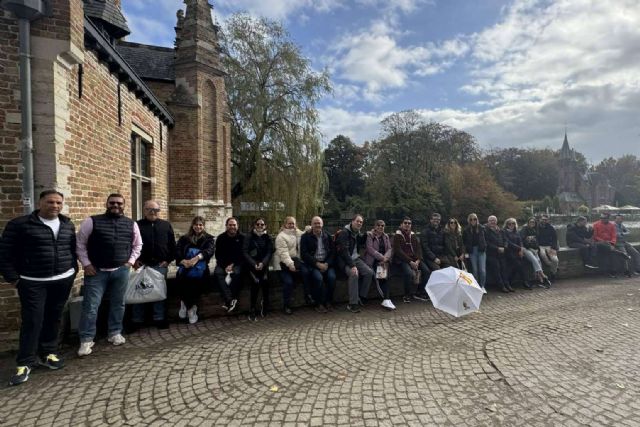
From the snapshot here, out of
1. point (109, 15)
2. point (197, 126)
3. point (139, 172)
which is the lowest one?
point (139, 172)

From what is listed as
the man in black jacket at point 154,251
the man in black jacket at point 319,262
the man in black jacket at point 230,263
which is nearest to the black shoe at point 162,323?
the man in black jacket at point 154,251

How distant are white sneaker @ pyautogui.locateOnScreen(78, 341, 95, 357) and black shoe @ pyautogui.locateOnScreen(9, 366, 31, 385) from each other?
1.65 ft

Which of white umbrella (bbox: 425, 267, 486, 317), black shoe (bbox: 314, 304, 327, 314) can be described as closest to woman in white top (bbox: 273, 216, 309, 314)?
black shoe (bbox: 314, 304, 327, 314)

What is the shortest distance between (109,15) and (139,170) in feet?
20.0

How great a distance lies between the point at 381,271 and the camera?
18.5ft

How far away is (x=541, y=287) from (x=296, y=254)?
5470 millimetres

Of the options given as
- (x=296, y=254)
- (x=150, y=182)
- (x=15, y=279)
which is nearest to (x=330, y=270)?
(x=296, y=254)

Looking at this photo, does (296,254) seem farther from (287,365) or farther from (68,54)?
(68,54)

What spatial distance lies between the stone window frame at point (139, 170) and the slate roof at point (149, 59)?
4908 mm

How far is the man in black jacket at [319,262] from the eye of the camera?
5.41m

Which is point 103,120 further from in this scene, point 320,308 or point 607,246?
point 607,246

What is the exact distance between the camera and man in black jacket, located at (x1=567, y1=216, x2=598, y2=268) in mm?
8039

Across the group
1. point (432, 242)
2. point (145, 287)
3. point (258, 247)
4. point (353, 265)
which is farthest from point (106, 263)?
point (432, 242)

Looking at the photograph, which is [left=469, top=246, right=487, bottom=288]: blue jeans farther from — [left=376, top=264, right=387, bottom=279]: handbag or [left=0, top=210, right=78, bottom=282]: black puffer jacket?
[left=0, top=210, right=78, bottom=282]: black puffer jacket
